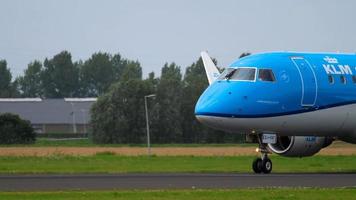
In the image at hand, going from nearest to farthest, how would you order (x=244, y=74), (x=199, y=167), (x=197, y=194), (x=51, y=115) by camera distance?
(x=197, y=194) < (x=244, y=74) < (x=199, y=167) < (x=51, y=115)

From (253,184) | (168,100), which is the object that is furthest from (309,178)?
(168,100)

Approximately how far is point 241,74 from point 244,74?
111 millimetres

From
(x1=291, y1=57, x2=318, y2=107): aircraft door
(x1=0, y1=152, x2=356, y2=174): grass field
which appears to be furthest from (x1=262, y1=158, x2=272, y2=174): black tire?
(x1=291, y1=57, x2=318, y2=107): aircraft door

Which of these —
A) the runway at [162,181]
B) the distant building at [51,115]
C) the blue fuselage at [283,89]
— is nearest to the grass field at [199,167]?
the blue fuselage at [283,89]

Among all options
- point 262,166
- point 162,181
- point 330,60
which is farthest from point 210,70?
point 162,181

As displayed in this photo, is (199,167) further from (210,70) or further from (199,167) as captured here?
(210,70)

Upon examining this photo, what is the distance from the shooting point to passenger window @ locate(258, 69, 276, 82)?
38.2 metres

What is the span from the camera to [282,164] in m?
47.4

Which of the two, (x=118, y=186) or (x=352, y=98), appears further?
(x=352, y=98)

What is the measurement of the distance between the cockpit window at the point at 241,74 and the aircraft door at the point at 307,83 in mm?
1870

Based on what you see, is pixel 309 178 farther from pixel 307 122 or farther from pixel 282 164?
pixel 282 164

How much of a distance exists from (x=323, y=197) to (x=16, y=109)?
156m

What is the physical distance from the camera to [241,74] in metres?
38.3

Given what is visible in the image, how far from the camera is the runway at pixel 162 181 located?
96.9 ft
